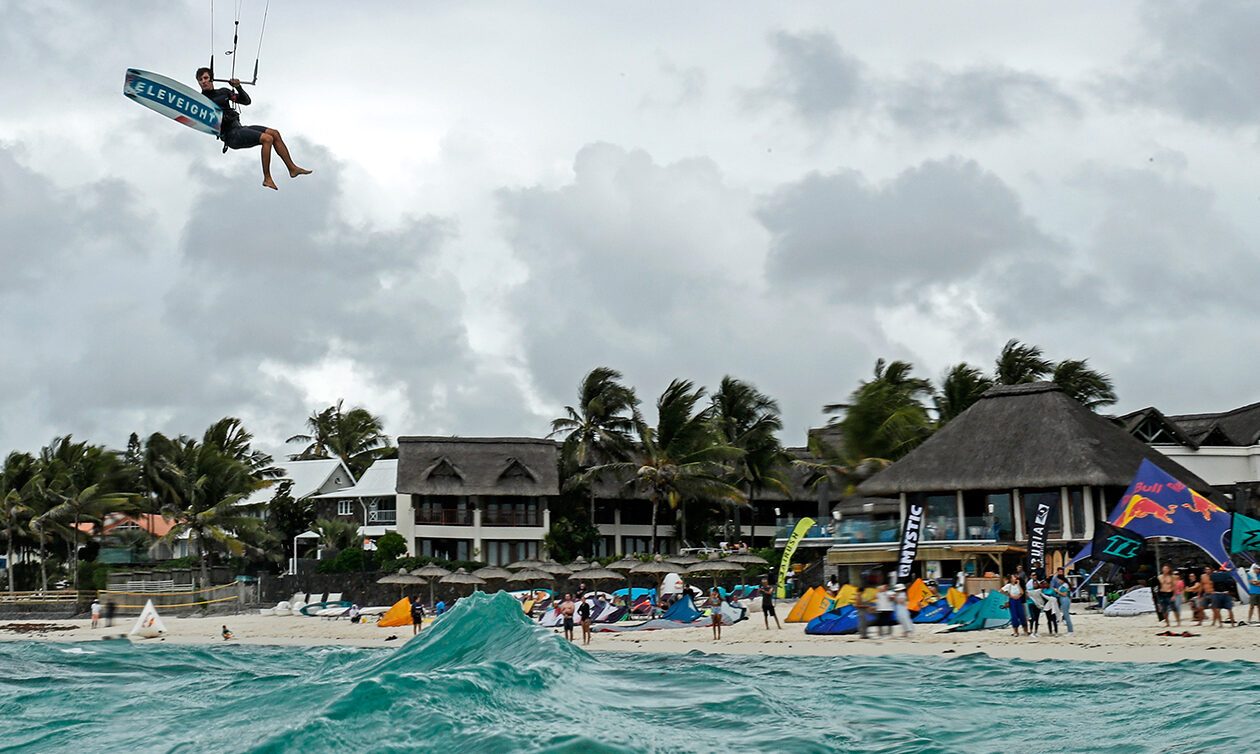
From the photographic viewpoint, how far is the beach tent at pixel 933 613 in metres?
27.7

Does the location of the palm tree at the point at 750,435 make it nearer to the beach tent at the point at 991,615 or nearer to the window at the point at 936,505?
the window at the point at 936,505

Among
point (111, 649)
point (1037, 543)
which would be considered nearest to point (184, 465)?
point (111, 649)

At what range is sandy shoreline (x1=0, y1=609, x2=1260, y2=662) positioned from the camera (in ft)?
68.7

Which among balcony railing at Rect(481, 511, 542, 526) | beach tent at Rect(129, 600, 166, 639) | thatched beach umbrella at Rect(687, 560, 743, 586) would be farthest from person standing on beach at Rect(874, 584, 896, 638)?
balcony railing at Rect(481, 511, 542, 526)

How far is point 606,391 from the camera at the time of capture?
54.4 meters

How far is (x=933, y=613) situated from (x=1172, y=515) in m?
5.50

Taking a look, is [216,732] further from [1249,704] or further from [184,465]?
[184,465]

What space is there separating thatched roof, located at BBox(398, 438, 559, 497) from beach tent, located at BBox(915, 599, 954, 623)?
92.1 ft

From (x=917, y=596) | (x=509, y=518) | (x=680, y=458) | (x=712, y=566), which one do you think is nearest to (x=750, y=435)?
(x=680, y=458)

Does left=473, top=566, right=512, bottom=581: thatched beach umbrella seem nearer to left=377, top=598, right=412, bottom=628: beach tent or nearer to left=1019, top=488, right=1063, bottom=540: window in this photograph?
left=377, top=598, right=412, bottom=628: beach tent

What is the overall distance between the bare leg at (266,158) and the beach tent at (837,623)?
19367mm

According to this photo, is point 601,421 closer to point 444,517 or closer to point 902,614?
point 444,517

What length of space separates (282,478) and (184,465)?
904 centimetres

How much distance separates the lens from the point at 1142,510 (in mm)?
26766
